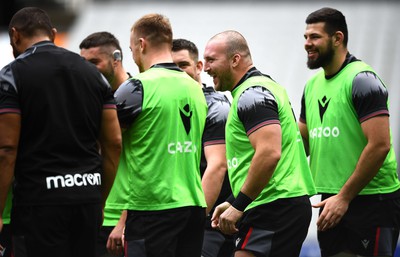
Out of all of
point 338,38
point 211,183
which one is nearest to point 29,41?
point 211,183

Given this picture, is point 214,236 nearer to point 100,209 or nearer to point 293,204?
point 293,204

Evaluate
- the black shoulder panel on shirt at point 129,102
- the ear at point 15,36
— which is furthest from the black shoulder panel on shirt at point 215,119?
the ear at point 15,36

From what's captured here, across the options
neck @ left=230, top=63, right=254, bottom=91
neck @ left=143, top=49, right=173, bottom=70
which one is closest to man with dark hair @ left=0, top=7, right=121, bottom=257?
neck @ left=143, top=49, right=173, bottom=70

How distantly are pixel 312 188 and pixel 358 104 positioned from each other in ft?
2.35

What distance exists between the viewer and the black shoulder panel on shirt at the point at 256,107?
22.9 ft

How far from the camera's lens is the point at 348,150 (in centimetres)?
771

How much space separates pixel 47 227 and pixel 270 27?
12358 millimetres

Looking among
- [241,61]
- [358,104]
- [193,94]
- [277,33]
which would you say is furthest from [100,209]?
[277,33]

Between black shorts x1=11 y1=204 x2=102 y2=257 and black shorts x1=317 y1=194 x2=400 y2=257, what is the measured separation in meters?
2.25

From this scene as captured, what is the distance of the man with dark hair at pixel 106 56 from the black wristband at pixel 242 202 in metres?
2.03

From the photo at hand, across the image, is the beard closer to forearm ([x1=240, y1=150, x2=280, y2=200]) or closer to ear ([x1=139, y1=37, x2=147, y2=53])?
forearm ([x1=240, y1=150, x2=280, y2=200])

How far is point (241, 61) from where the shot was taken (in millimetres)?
7516

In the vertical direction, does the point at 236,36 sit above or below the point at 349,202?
above

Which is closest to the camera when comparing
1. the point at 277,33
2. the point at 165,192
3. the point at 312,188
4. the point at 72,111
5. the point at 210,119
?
the point at 72,111
